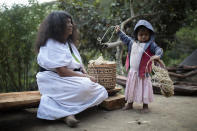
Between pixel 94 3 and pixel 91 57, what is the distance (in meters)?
1.81

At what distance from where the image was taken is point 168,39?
702 cm

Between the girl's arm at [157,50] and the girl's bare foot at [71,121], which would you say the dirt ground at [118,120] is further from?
the girl's arm at [157,50]

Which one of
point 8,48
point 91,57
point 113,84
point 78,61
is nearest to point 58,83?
point 78,61

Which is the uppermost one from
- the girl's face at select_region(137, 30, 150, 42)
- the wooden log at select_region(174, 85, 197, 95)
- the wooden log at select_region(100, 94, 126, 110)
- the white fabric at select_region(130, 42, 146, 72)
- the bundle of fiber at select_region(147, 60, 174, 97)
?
the girl's face at select_region(137, 30, 150, 42)

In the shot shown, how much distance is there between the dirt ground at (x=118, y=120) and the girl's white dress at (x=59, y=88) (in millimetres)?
197

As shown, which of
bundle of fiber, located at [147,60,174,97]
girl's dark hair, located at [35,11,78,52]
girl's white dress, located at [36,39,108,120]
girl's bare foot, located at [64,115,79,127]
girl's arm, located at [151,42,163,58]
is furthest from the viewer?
girl's arm, located at [151,42,163,58]

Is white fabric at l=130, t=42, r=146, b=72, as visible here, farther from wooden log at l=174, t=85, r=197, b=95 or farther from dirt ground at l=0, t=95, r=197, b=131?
wooden log at l=174, t=85, r=197, b=95

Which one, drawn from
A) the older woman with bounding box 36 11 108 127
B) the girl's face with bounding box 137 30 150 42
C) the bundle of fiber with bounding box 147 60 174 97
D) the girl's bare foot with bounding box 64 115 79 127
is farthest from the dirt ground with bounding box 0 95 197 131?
the girl's face with bounding box 137 30 150 42

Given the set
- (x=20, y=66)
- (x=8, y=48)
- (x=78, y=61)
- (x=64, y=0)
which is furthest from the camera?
(x=64, y=0)

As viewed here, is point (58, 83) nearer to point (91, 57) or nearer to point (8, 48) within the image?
point (8, 48)

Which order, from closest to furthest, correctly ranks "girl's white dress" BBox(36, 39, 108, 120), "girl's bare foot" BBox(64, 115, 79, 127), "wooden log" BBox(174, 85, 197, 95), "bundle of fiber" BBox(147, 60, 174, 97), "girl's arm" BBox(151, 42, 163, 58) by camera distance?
"girl's bare foot" BBox(64, 115, 79, 127) < "girl's white dress" BBox(36, 39, 108, 120) < "bundle of fiber" BBox(147, 60, 174, 97) < "girl's arm" BBox(151, 42, 163, 58) < "wooden log" BBox(174, 85, 197, 95)

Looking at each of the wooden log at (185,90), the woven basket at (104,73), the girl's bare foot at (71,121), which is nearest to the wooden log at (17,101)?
the girl's bare foot at (71,121)

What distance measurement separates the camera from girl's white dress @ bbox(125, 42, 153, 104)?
3.40 metres

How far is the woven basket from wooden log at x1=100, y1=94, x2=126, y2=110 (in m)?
0.24
